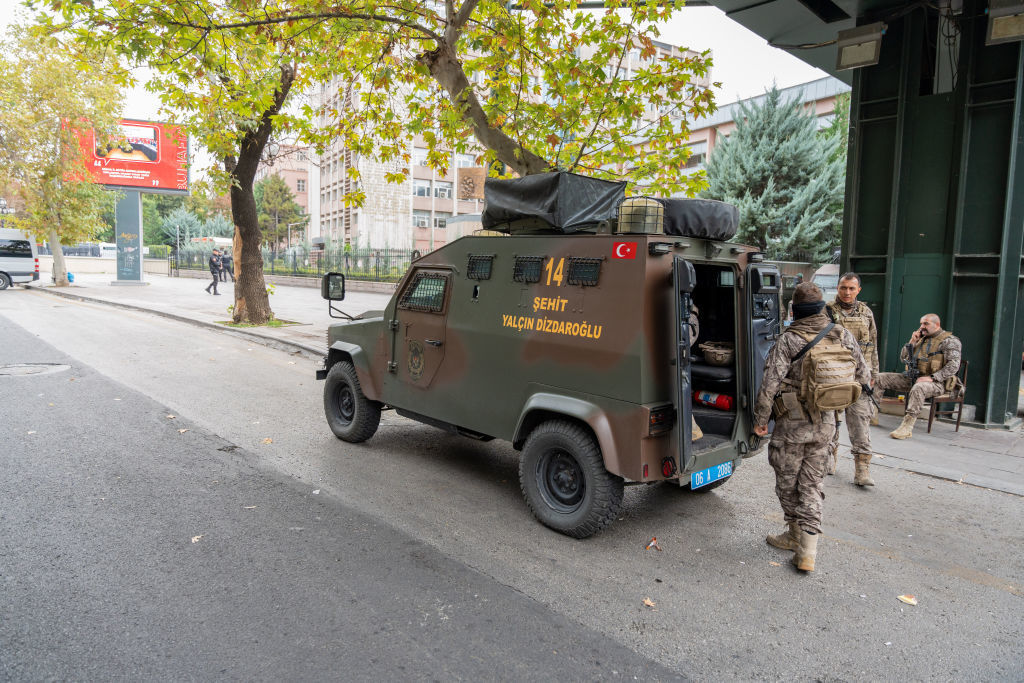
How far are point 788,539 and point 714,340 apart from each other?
1.73 metres

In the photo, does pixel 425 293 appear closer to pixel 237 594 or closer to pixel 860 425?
pixel 237 594

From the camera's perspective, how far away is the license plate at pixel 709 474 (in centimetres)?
406

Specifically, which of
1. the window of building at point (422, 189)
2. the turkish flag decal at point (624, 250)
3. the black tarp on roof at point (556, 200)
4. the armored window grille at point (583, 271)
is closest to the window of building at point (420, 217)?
the window of building at point (422, 189)

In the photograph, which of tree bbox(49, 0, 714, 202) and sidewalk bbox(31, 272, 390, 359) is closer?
tree bbox(49, 0, 714, 202)

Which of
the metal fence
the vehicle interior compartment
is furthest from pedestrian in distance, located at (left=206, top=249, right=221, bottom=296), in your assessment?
the vehicle interior compartment

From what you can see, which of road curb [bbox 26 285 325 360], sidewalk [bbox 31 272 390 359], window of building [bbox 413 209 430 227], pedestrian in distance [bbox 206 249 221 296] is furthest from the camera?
window of building [bbox 413 209 430 227]

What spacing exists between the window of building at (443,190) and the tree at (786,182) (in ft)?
128

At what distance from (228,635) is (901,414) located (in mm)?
8339

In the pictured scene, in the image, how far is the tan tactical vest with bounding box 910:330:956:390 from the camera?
709 cm

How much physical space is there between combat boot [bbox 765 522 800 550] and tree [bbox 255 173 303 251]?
222 ft

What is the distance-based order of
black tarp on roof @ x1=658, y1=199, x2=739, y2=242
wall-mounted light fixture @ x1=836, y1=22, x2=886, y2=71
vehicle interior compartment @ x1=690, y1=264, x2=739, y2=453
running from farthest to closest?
wall-mounted light fixture @ x1=836, y1=22, x2=886, y2=71, vehicle interior compartment @ x1=690, y1=264, x2=739, y2=453, black tarp on roof @ x1=658, y1=199, x2=739, y2=242

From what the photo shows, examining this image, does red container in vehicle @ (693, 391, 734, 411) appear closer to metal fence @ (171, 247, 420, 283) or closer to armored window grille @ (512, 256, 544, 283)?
armored window grille @ (512, 256, 544, 283)

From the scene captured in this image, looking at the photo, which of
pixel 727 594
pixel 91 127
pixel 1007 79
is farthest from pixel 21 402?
pixel 91 127

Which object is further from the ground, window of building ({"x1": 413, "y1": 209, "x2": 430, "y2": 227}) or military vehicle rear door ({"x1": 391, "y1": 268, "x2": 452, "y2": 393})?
window of building ({"x1": 413, "y1": 209, "x2": 430, "y2": 227})
